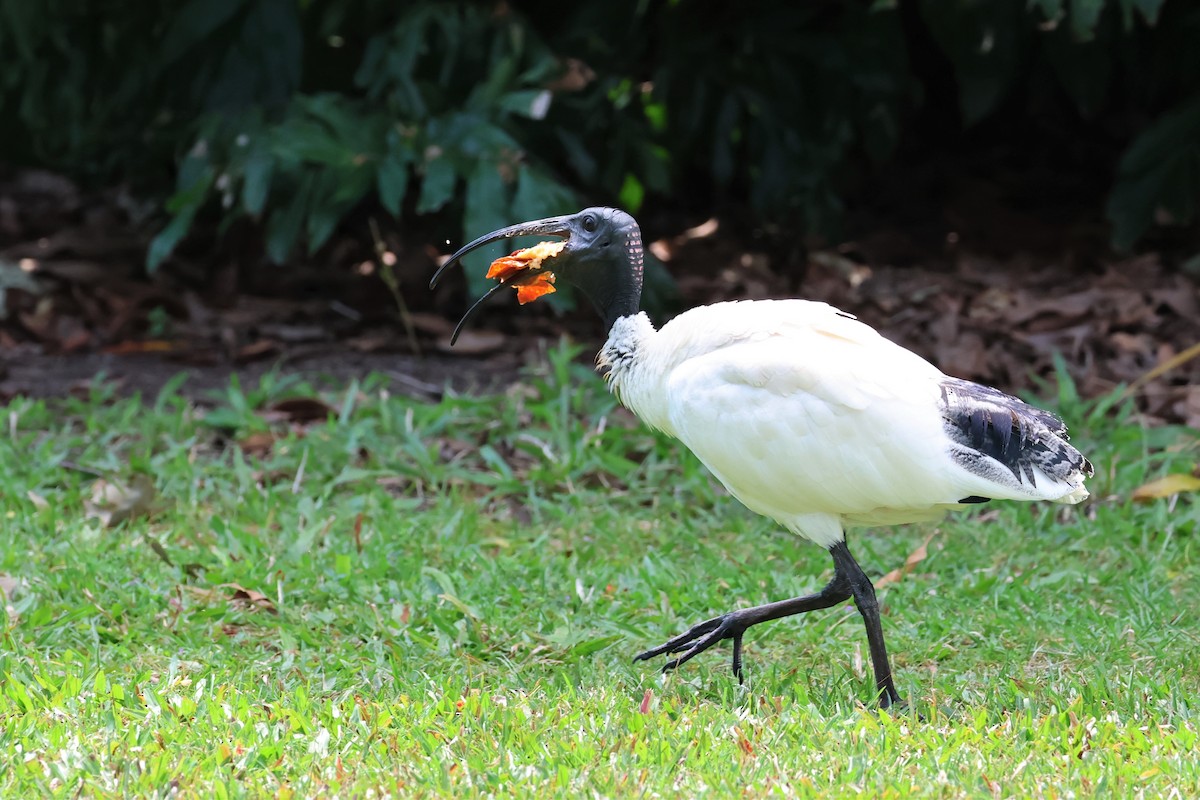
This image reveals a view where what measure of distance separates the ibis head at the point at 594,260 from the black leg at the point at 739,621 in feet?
2.89

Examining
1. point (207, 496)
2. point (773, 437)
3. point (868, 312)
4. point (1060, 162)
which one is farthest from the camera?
point (1060, 162)

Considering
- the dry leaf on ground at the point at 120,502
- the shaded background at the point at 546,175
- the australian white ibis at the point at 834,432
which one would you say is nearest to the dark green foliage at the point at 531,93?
the shaded background at the point at 546,175

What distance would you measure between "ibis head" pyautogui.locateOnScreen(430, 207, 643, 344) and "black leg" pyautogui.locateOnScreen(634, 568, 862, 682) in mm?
880

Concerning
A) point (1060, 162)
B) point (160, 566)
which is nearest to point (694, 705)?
point (160, 566)

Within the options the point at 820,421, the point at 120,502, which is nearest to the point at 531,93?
the point at 120,502

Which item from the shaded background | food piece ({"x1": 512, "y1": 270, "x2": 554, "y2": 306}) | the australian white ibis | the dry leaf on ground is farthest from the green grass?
food piece ({"x1": 512, "y1": 270, "x2": 554, "y2": 306})

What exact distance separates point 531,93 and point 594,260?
273cm

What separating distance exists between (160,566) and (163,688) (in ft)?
3.52

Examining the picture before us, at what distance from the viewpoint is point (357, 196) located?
21.2 ft

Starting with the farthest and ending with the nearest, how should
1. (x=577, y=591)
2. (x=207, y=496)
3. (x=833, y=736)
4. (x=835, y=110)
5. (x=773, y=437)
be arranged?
(x=835, y=110) < (x=207, y=496) < (x=577, y=591) < (x=773, y=437) < (x=833, y=736)

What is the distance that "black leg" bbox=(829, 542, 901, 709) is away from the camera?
3730mm

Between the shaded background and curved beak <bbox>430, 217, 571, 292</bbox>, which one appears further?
the shaded background

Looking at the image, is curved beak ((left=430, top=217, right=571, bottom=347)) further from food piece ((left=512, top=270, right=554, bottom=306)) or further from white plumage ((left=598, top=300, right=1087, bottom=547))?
white plumage ((left=598, top=300, right=1087, bottom=547))

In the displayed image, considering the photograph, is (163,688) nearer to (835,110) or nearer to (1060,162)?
(835,110)
